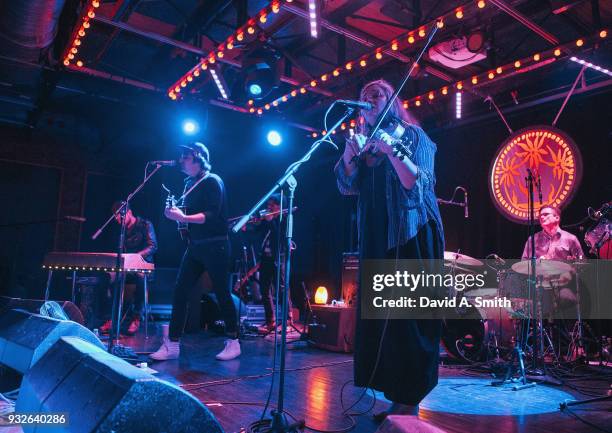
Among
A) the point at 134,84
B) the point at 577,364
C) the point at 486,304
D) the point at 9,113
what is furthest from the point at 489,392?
the point at 9,113

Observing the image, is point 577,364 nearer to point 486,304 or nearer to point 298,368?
point 486,304

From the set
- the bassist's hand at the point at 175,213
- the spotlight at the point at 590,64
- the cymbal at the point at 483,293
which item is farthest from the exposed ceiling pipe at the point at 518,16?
the bassist's hand at the point at 175,213

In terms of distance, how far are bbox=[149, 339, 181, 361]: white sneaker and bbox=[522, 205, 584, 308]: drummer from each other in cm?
421

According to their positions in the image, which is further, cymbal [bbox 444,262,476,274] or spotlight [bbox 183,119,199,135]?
spotlight [bbox 183,119,199,135]

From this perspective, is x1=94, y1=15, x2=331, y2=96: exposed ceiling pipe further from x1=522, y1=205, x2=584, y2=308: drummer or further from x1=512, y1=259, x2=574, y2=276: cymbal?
x1=512, y1=259, x2=574, y2=276: cymbal

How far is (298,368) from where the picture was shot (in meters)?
4.43

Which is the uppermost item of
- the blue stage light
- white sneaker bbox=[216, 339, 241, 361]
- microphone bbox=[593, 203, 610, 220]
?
the blue stage light

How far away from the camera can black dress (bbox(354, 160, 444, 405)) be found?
2.21 m

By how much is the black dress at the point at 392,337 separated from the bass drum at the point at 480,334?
10.2ft

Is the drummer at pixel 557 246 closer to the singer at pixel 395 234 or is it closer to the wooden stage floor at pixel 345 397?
the wooden stage floor at pixel 345 397

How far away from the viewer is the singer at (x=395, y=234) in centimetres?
221

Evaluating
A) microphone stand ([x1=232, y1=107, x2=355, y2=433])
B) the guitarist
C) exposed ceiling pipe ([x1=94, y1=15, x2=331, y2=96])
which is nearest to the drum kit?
the guitarist

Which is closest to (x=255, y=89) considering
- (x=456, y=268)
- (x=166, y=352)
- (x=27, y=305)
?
(x=456, y=268)

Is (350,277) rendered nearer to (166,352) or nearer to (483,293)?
(483,293)
